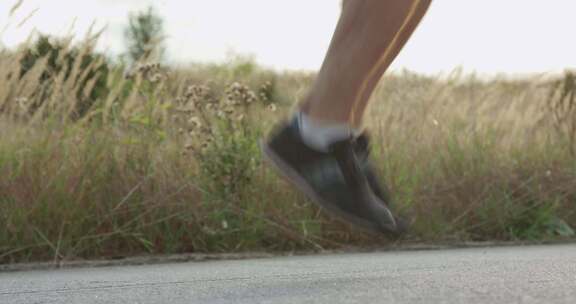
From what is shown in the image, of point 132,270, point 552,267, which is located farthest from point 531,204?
point 132,270

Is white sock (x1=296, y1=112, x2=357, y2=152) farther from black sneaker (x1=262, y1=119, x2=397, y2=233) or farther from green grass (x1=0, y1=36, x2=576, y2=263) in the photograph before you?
green grass (x1=0, y1=36, x2=576, y2=263)

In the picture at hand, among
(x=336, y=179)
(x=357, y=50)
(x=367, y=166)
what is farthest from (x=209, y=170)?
(x=357, y=50)

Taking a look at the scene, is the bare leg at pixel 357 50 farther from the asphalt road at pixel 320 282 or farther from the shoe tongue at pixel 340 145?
the asphalt road at pixel 320 282

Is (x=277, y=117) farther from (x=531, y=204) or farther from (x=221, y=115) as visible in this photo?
(x=531, y=204)

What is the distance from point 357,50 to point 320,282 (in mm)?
504

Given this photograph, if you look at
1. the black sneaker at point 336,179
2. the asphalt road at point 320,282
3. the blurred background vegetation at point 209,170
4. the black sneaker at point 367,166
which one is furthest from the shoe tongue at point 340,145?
the blurred background vegetation at point 209,170

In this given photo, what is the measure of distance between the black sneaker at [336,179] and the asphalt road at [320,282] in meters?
0.14

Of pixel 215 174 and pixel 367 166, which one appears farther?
pixel 215 174

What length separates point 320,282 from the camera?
160 centimetres

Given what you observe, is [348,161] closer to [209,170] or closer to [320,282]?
[320,282]

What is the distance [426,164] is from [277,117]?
25.8 inches

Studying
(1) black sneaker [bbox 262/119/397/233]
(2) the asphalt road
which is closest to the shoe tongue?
(1) black sneaker [bbox 262/119/397/233]

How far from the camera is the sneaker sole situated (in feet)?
4.83

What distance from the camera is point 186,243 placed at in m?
2.64
